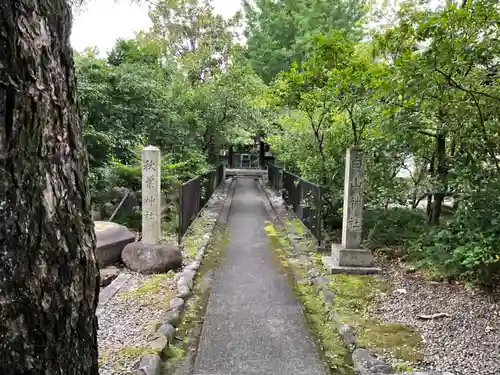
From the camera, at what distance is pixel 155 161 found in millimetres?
5762

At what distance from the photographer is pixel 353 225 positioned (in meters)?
5.47

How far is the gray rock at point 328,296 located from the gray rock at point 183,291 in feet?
5.45

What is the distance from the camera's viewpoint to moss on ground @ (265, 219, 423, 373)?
10.5ft

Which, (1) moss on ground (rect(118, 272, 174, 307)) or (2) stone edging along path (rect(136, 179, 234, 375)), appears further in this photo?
(1) moss on ground (rect(118, 272, 174, 307))

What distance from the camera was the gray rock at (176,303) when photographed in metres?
4.07

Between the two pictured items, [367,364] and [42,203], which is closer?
[42,203]

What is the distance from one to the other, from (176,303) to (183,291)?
376 mm

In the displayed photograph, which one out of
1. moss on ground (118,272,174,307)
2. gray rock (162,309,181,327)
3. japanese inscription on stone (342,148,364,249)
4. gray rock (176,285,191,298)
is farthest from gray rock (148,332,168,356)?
japanese inscription on stone (342,148,364,249)

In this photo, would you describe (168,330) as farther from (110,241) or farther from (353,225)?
(353,225)

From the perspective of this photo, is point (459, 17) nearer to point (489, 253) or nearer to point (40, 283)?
point (489, 253)

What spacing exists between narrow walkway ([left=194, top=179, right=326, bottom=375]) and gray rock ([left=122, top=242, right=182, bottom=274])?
0.69 m

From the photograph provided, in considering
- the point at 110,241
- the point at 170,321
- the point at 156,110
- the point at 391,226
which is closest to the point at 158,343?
the point at 170,321

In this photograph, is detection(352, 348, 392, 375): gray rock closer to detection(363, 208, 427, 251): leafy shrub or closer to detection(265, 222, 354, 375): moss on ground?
detection(265, 222, 354, 375): moss on ground

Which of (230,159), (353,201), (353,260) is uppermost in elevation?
(230,159)
